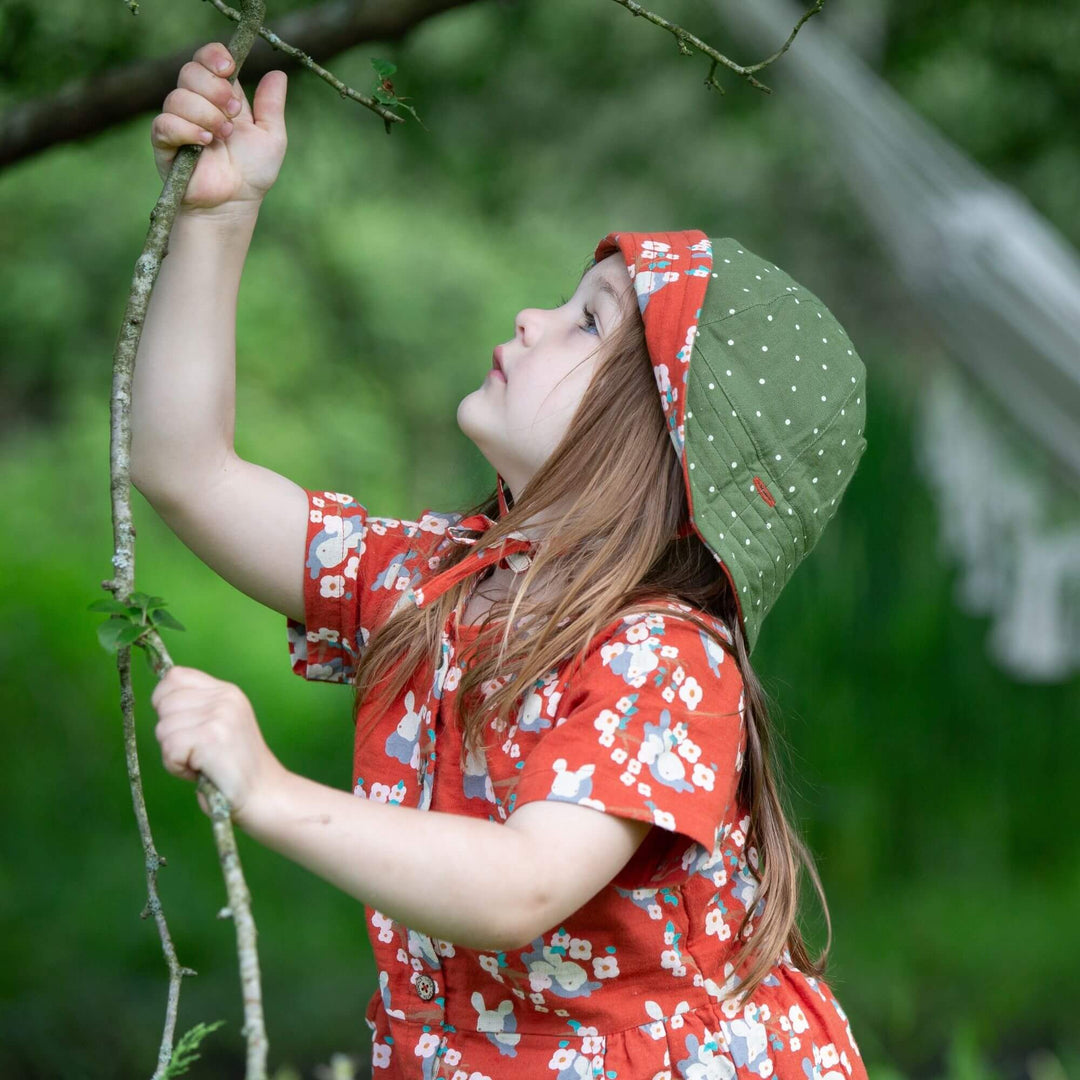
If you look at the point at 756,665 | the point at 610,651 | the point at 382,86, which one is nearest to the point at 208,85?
the point at 382,86

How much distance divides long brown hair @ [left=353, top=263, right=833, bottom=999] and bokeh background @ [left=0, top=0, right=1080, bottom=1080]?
1.24 ft

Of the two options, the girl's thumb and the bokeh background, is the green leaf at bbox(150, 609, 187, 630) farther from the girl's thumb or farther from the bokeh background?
the bokeh background

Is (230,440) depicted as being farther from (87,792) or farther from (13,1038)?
(87,792)

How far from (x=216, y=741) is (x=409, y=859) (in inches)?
6.5

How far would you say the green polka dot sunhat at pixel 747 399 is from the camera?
4.06ft

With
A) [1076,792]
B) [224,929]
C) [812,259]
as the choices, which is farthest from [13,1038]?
[812,259]

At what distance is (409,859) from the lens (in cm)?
93

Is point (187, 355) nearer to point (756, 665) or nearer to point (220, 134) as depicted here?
point (220, 134)

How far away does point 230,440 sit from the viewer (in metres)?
1.32

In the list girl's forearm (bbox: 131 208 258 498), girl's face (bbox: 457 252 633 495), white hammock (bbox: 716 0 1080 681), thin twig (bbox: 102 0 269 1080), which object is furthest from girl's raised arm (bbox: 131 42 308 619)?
white hammock (bbox: 716 0 1080 681)

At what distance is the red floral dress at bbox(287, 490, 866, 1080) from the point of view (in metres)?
1.08

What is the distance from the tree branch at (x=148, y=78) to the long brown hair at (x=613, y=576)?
50 centimetres

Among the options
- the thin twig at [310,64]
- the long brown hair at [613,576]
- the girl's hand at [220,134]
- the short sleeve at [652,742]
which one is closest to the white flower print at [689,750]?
the short sleeve at [652,742]

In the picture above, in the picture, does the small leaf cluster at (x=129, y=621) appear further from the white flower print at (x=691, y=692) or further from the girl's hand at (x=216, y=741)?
the white flower print at (x=691, y=692)
